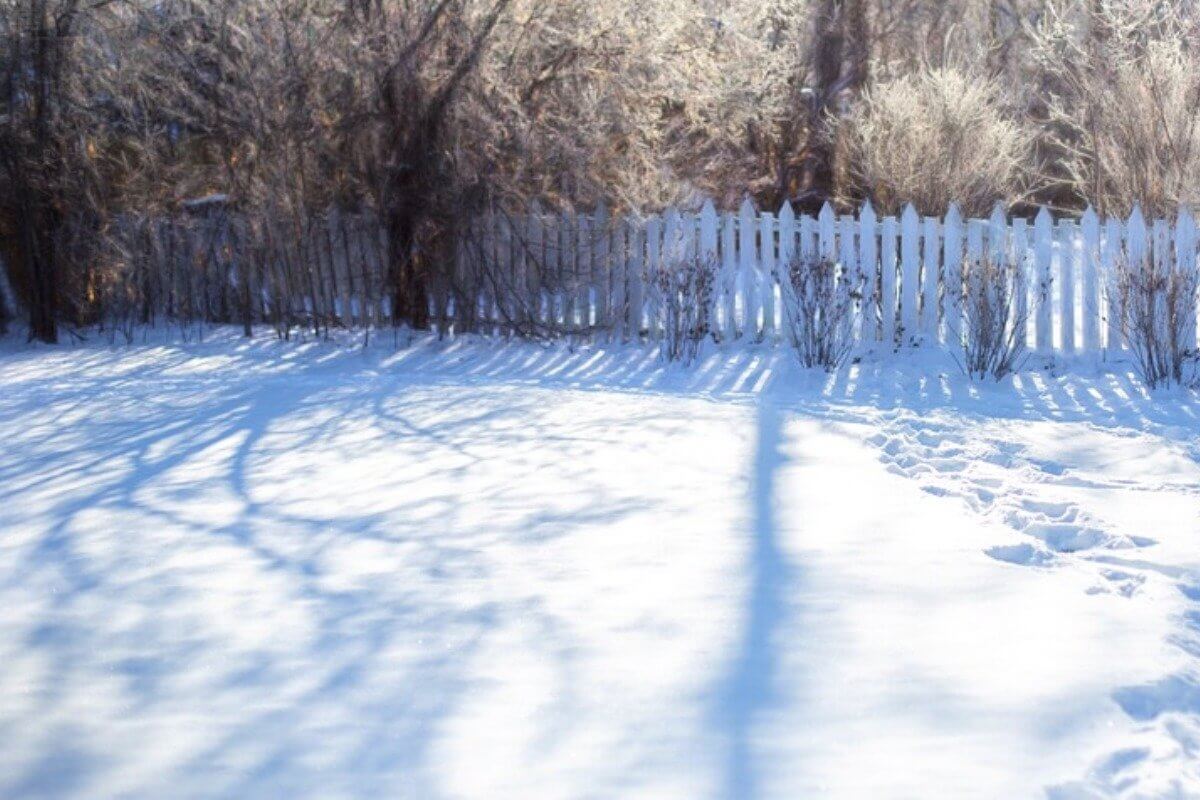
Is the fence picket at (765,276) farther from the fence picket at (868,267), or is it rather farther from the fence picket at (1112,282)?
the fence picket at (1112,282)

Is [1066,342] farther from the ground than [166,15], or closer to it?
closer to it

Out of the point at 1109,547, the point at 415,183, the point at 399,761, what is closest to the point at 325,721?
the point at 399,761

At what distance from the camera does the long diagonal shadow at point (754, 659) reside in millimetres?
3213

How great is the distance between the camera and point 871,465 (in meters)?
6.63

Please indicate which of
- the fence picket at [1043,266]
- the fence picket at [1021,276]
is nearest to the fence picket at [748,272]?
the fence picket at [1021,276]

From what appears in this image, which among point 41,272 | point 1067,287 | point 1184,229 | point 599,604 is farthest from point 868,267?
point 41,272

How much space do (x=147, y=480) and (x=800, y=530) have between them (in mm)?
3190

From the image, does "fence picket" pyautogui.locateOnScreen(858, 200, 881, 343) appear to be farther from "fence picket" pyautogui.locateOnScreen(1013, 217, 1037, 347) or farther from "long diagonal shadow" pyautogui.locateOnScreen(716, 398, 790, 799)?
"long diagonal shadow" pyautogui.locateOnScreen(716, 398, 790, 799)

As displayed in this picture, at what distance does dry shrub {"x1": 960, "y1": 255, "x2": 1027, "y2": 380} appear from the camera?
31.0ft

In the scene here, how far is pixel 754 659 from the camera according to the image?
12.7 ft

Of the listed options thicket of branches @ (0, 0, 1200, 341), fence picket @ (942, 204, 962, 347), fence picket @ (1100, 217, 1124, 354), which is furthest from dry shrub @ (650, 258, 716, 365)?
fence picket @ (1100, 217, 1124, 354)

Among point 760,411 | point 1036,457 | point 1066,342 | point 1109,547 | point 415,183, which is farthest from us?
point 415,183

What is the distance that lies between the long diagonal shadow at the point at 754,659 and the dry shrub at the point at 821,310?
4.20 m

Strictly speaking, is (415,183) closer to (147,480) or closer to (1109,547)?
(147,480)
